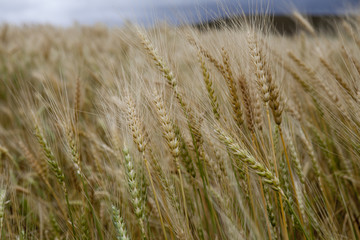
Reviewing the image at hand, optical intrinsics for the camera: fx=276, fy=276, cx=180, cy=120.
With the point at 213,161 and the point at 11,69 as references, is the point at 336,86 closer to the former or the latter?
the point at 213,161

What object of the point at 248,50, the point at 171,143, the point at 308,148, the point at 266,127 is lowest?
the point at 308,148

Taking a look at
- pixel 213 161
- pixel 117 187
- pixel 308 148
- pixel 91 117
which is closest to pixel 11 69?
pixel 91 117

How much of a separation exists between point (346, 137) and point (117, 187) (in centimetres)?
116

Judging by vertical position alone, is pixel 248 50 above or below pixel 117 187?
above

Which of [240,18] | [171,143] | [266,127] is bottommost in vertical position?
[266,127]

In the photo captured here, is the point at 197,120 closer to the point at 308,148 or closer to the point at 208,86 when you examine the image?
the point at 208,86

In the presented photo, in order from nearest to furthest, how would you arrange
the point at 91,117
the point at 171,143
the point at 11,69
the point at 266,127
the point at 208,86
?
1. the point at 171,143
2. the point at 208,86
3. the point at 266,127
4. the point at 91,117
5. the point at 11,69

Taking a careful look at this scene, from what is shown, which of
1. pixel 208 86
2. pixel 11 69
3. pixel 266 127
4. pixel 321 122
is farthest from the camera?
pixel 11 69

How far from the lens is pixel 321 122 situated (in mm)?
2221

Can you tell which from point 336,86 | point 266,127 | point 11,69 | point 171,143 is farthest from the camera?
point 11,69

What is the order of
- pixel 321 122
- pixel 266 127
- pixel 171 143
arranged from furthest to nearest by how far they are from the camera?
pixel 321 122 < pixel 266 127 < pixel 171 143

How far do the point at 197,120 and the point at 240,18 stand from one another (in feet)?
1.83

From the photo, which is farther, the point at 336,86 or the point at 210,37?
the point at 336,86

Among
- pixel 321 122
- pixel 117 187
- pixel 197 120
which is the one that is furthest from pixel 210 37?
pixel 321 122
